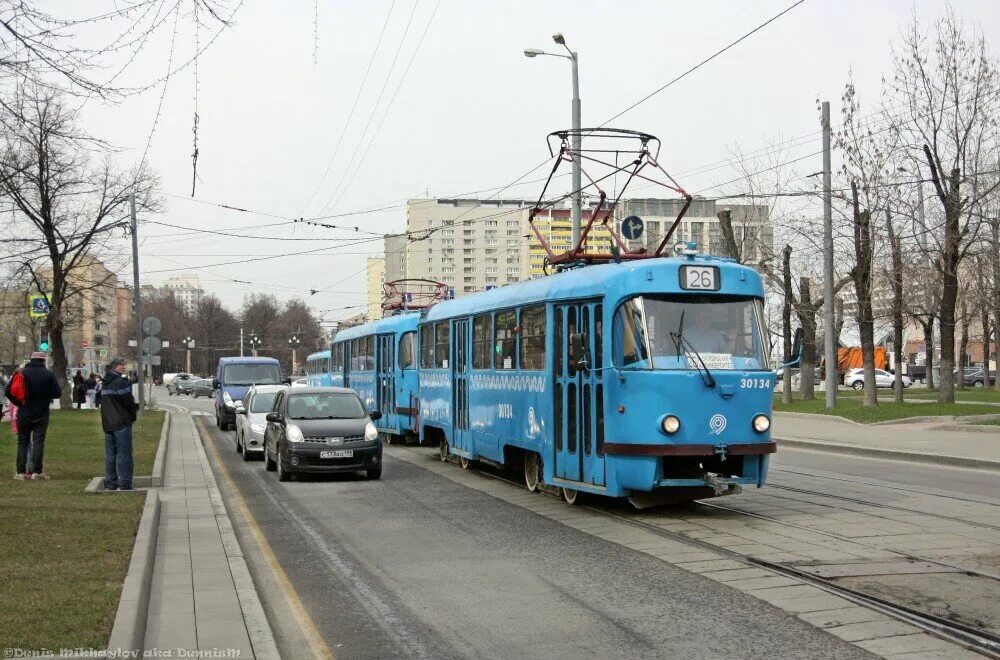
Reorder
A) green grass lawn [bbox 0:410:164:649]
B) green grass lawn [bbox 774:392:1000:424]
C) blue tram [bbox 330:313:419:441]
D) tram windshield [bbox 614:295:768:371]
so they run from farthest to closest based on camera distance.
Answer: green grass lawn [bbox 774:392:1000:424]
blue tram [bbox 330:313:419:441]
tram windshield [bbox 614:295:768:371]
green grass lawn [bbox 0:410:164:649]

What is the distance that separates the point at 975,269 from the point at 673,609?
35363 mm

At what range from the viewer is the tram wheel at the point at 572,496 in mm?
14250

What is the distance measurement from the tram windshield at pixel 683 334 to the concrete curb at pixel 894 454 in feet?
27.4

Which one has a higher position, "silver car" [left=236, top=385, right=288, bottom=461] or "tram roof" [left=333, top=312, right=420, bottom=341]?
"tram roof" [left=333, top=312, right=420, bottom=341]

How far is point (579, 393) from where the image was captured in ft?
45.0

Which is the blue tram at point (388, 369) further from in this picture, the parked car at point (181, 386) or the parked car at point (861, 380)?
the parked car at point (181, 386)

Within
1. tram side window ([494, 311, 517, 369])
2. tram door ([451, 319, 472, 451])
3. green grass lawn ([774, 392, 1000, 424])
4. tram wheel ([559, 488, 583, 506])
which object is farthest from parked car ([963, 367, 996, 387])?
tram wheel ([559, 488, 583, 506])

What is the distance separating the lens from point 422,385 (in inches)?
888

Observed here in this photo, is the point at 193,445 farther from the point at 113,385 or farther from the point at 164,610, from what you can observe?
the point at 164,610

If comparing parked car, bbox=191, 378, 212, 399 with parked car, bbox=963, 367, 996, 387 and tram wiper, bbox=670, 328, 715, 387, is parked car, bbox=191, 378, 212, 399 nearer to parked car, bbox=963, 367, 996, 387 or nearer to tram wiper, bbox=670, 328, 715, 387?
parked car, bbox=963, 367, 996, 387

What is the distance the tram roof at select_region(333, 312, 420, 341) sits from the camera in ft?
83.2

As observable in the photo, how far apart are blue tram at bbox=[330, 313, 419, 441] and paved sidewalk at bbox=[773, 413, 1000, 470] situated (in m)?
8.74

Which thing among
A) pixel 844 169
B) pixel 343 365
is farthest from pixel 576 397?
pixel 844 169

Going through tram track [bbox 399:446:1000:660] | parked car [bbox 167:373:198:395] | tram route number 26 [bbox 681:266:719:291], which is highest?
tram route number 26 [bbox 681:266:719:291]
